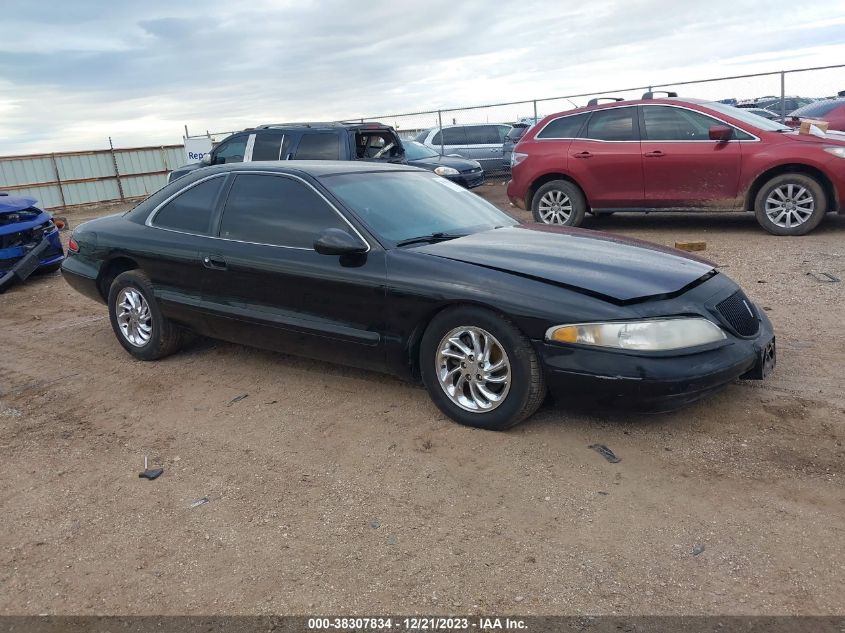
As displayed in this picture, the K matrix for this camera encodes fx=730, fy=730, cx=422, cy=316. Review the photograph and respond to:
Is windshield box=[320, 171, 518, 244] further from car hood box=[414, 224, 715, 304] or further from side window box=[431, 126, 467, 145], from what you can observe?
side window box=[431, 126, 467, 145]

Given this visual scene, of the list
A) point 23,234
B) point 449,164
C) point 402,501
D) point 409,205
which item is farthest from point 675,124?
point 23,234

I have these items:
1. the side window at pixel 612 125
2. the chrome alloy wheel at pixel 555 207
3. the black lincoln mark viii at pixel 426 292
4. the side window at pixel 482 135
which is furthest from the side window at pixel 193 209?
the side window at pixel 482 135

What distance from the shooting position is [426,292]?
408cm

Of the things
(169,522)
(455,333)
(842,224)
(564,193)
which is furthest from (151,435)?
(842,224)

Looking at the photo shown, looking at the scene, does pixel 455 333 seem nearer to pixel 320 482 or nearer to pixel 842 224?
pixel 320 482

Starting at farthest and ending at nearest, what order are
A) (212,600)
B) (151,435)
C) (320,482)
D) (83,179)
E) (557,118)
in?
(83,179) < (557,118) < (151,435) < (320,482) < (212,600)

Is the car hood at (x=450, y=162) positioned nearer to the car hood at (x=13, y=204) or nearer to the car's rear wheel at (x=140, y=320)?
the car hood at (x=13, y=204)

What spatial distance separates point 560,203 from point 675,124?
183cm

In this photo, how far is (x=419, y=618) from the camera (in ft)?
8.46

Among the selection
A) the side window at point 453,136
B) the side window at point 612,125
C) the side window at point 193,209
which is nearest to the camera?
the side window at point 193,209

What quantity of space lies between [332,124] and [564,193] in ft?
12.2

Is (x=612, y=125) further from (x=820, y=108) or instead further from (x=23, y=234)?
(x=23, y=234)

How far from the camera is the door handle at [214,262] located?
16.5 feet

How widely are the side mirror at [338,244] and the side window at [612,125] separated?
6641 mm
